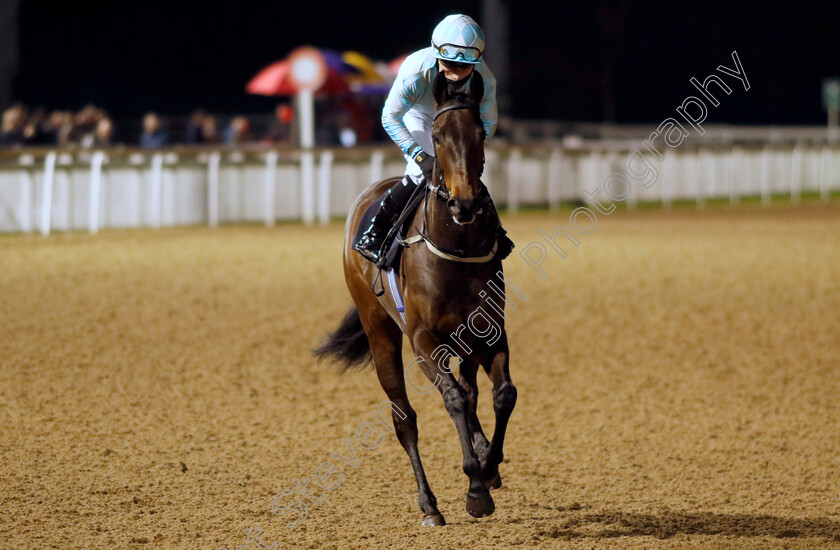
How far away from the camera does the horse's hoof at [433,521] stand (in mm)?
5270

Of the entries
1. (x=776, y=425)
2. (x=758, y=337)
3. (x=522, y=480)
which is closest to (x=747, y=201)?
(x=758, y=337)

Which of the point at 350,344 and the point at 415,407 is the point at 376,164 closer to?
the point at 415,407

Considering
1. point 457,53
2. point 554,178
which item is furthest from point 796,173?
point 457,53

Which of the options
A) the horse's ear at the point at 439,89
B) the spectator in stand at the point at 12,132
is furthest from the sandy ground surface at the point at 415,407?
the spectator in stand at the point at 12,132

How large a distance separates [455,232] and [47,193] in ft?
47.6

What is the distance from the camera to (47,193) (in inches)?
719

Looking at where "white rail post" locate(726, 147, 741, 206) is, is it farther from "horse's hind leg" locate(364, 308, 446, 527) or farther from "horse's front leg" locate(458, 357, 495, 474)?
"horse's front leg" locate(458, 357, 495, 474)

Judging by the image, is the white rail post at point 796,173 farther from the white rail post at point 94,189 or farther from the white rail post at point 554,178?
the white rail post at point 94,189

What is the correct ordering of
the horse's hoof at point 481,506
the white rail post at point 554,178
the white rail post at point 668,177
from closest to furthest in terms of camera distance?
the horse's hoof at point 481,506 < the white rail post at point 554,178 < the white rail post at point 668,177

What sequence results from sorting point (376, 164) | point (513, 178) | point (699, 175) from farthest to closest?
point (699, 175), point (513, 178), point (376, 164)

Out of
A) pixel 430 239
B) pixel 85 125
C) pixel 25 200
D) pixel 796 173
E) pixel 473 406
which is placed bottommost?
pixel 473 406

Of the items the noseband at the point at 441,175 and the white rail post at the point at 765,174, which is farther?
the white rail post at the point at 765,174

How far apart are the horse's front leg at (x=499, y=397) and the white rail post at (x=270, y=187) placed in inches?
626

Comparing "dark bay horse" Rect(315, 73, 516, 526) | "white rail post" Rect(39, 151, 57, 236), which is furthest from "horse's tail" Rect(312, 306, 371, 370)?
"white rail post" Rect(39, 151, 57, 236)
